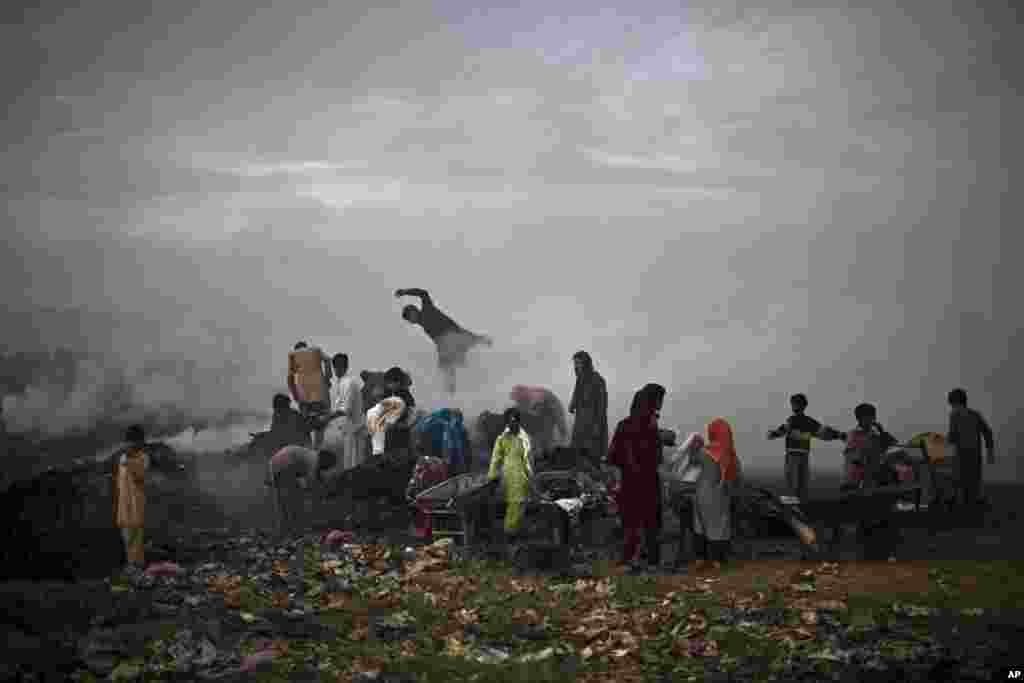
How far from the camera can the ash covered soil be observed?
8.58 metres

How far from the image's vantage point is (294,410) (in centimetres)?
1800

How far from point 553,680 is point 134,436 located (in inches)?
264

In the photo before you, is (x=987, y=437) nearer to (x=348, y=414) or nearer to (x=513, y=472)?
(x=513, y=472)

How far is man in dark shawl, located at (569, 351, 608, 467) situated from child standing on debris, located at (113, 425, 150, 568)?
726cm

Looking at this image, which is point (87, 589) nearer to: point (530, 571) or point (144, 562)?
point (144, 562)

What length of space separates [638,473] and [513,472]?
5.49 ft

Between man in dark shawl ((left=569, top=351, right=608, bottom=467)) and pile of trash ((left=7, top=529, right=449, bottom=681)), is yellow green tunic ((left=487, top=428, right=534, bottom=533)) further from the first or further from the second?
man in dark shawl ((left=569, top=351, right=608, bottom=467))

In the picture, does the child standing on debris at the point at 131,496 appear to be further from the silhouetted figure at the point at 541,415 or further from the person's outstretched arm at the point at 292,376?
the silhouetted figure at the point at 541,415

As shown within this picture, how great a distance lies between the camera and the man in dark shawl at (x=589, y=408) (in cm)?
1770

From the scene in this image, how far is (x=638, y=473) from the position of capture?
498 inches

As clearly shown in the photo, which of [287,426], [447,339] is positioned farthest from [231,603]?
[447,339]

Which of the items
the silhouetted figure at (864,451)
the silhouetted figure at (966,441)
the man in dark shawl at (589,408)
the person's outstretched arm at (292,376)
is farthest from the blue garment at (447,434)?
the silhouetted figure at (966,441)

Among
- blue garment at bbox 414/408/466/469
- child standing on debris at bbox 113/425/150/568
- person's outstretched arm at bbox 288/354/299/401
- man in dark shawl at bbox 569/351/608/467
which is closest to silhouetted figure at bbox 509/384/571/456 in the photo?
man in dark shawl at bbox 569/351/608/467

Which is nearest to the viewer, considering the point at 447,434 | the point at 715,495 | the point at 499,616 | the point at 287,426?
the point at 499,616
